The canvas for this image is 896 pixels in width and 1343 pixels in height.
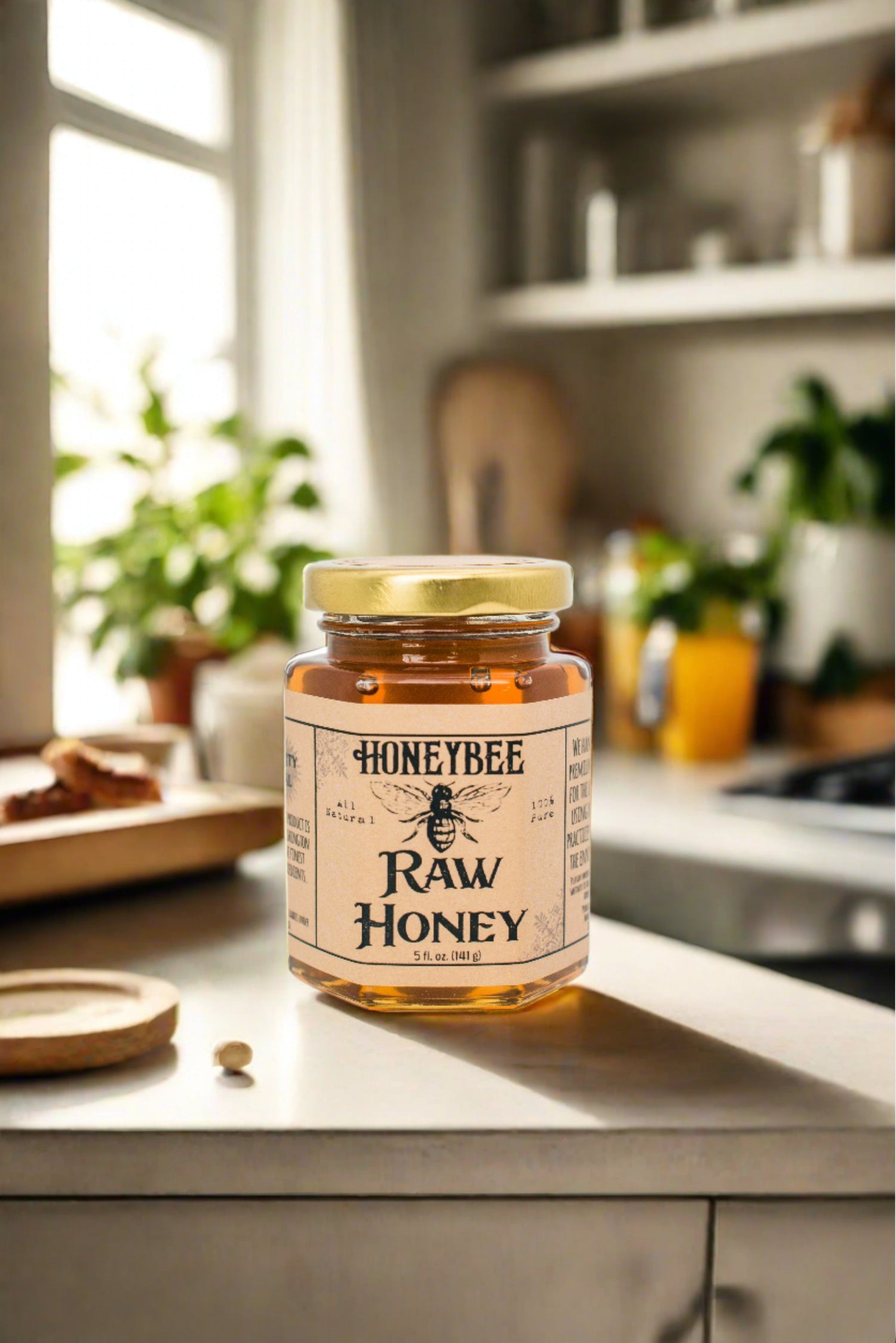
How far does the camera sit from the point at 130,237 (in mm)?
2025

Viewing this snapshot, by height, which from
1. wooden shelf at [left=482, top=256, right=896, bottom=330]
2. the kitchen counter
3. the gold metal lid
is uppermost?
wooden shelf at [left=482, top=256, right=896, bottom=330]

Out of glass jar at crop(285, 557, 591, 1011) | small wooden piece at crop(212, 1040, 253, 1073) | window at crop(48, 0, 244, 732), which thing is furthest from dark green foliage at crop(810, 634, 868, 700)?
small wooden piece at crop(212, 1040, 253, 1073)

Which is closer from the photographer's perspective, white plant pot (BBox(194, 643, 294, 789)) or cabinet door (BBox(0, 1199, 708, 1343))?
cabinet door (BBox(0, 1199, 708, 1343))

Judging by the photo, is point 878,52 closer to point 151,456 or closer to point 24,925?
point 151,456

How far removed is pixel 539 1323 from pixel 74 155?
181cm

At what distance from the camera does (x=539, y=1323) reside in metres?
0.47

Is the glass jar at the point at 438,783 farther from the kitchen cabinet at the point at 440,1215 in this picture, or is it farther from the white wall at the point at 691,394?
the white wall at the point at 691,394

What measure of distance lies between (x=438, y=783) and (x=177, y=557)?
4.78ft

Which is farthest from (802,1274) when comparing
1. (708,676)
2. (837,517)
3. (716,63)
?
(716,63)

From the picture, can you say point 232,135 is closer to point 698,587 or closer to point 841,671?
point 698,587

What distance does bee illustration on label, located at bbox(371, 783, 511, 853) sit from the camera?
523 mm

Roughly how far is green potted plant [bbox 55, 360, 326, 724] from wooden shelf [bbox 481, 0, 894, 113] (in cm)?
71

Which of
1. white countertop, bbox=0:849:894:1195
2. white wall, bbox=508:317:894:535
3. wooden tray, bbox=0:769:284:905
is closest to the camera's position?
white countertop, bbox=0:849:894:1195

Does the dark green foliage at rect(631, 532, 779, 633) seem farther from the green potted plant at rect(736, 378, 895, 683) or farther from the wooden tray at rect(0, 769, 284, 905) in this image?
the wooden tray at rect(0, 769, 284, 905)
